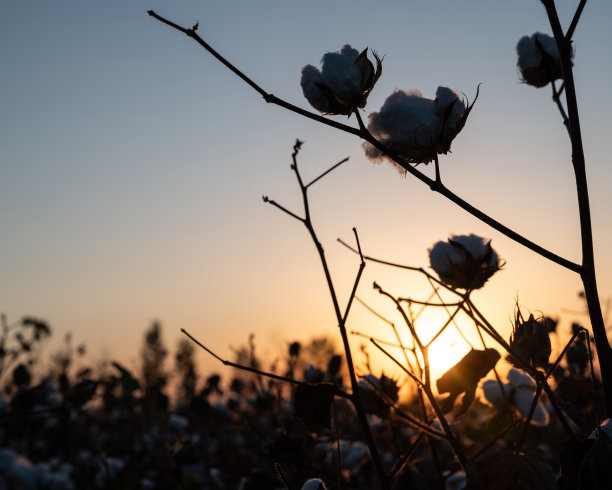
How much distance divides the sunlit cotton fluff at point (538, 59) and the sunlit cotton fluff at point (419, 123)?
0.52 m

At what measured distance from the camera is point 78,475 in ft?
16.7

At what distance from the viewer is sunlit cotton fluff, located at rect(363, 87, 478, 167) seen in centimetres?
85

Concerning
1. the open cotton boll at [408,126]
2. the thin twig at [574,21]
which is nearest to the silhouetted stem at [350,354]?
the open cotton boll at [408,126]

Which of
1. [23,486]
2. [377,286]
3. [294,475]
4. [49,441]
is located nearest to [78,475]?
[23,486]

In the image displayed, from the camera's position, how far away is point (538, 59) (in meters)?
1.29

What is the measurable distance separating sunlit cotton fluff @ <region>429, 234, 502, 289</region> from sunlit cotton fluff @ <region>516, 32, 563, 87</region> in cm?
61

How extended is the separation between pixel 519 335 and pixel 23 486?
4523 millimetres

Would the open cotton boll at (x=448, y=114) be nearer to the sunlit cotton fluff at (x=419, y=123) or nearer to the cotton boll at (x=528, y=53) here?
the sunlit cotton fluff at (x=419, y=123)

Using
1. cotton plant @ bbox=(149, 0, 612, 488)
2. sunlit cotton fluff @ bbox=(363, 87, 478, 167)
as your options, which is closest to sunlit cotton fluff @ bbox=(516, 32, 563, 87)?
cotton plant @ bbox=(149, 0, 612, 488)

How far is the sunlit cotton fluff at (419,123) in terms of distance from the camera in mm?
849

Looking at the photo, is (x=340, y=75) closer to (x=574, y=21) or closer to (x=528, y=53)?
(x=574, y=21)

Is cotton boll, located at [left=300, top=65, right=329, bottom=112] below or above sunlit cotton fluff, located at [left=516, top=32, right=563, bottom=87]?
below

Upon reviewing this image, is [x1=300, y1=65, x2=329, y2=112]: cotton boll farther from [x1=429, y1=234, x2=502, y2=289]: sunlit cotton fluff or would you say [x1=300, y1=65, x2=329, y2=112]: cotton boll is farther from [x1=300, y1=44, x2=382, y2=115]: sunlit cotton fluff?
[x1=429, y1=234, x2=502, y2=289]: sunlit cotton fluff

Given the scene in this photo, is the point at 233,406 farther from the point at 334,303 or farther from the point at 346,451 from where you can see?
the point at 334,303
